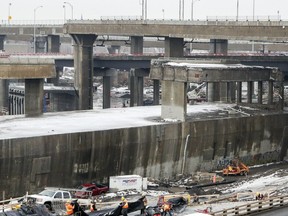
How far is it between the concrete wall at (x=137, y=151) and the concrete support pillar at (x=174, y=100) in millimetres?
1692

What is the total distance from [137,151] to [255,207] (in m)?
25.5

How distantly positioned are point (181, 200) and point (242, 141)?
1350 inches

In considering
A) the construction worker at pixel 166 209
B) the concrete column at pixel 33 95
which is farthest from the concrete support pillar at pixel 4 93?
the construction worker at pixel 166 209

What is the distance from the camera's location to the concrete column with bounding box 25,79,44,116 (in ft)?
233

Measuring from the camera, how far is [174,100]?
7156 centimetres

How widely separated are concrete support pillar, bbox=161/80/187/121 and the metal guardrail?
26912 mm

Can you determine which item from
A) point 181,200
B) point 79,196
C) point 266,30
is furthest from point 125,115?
point 181,200

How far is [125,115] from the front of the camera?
76188 mm

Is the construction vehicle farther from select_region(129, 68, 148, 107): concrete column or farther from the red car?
select_region(129, 68, 148, 107): concrete column

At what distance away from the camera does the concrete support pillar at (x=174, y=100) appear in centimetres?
7081

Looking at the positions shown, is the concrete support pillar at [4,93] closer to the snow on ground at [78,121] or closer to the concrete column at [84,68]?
the concrete column at [84,68]

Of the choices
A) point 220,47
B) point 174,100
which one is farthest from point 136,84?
point 174,100

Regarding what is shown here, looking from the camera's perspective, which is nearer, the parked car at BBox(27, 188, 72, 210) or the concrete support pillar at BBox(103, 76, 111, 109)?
the parked car at BBox(27, 188, 72, 210)

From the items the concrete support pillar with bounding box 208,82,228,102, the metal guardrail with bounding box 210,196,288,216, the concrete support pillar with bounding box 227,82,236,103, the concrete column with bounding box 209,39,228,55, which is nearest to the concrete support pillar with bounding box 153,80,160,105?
the concrete support pillar with bounding box 227,82,236,103
